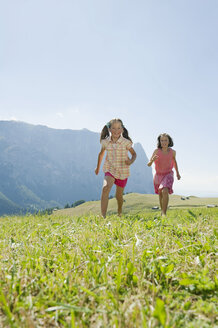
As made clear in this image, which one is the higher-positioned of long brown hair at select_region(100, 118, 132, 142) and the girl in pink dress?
long brown hair at select_region(100, 118, 132, 142)

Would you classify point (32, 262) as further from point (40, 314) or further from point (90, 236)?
point (90, 236)

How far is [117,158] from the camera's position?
870cm

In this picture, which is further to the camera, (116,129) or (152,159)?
(152,159)

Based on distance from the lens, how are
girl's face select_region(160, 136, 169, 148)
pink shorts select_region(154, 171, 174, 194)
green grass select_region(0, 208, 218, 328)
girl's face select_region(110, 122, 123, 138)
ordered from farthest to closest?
girl's face select_region(160, 136, 169, 148) < pink shorts select_region(154, 171, 174, 194) < girl's face select_region(110, 122, 123, 138) < green grass select_region(0, 208, 218, 328)

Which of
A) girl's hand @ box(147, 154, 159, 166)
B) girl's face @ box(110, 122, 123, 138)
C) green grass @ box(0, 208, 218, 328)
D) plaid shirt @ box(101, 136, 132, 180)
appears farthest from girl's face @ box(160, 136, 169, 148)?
green grass @ box(0, 208, 218, 328)

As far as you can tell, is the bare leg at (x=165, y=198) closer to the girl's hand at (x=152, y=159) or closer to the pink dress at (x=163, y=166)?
the pink dress at (x=163, y=166)

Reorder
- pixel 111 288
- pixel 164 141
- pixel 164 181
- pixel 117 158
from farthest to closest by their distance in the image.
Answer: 1. pixel 164 141
2. pixel 164 181
3. pixel 117 158
4. pixel 111 288

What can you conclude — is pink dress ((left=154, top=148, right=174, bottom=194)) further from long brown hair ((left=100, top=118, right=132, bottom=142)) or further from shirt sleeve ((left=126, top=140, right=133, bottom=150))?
long brown hair ((left=100, top=118, right=132, bottom=142))

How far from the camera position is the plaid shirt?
28.5 ft

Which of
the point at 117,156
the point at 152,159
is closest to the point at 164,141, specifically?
the point at 152,159

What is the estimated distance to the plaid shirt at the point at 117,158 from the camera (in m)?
8.68

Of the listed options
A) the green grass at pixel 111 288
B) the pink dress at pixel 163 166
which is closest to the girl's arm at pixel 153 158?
the pink dress at pixel 163 166

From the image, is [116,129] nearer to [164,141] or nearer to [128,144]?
[128,144]

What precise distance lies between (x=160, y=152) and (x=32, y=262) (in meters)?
8.07
